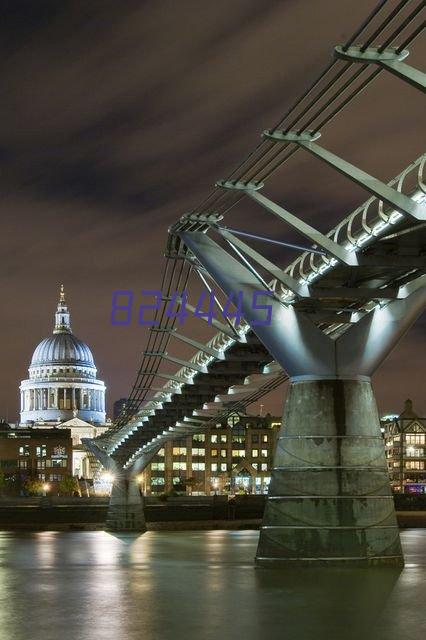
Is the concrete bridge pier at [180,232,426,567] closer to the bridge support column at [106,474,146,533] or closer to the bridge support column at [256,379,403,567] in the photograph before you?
the bridge support column at [256,379,403,567]

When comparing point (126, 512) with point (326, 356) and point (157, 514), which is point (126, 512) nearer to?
point (157, 514)

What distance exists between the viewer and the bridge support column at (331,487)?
37.3 meters

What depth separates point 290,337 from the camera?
39031mm

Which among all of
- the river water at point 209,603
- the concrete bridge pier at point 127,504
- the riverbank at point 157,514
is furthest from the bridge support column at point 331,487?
the riverbank at point 157,514

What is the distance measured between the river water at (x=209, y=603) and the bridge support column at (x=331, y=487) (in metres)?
1.14

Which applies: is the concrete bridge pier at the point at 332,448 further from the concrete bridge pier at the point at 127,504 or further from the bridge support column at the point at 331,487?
the concrete bridge pier at the point at 127,504

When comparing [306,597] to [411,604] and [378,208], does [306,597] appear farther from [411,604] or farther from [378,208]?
[378,208]

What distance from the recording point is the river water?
23.3 meters

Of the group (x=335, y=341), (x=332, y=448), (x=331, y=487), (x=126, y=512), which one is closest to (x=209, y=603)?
(x=331, y=487)

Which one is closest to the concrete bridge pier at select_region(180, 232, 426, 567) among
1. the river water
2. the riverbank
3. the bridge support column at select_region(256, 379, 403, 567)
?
the bridge support column at select_region(256, 379, 403, 567)

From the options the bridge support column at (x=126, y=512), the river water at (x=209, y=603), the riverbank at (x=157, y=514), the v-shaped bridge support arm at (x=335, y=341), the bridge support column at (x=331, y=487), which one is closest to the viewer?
the river water at (x=209, y=603)

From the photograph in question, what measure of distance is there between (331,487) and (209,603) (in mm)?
9480

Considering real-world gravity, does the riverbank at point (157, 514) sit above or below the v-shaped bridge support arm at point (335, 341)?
below

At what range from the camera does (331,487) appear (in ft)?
123
